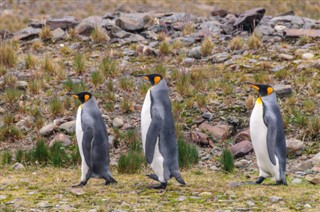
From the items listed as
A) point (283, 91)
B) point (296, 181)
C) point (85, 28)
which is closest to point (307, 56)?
point (283, 91)

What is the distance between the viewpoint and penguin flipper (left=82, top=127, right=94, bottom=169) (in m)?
7.81

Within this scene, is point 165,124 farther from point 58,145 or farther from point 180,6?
point 180,6

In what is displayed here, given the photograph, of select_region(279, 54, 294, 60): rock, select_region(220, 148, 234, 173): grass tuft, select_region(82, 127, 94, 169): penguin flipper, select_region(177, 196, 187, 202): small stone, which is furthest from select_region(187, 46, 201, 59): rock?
select_region(177, 196, 187, 202): small stone

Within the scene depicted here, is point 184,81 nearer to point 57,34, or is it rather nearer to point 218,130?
point 218,130

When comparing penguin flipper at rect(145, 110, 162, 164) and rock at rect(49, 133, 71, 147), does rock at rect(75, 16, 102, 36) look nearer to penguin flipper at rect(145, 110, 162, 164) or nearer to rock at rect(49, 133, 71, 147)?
rock at rect(49, 133, 71, 147)

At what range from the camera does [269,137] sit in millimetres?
7938

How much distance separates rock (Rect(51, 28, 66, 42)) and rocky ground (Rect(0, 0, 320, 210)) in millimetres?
27

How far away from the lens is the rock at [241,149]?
10586 millimetres

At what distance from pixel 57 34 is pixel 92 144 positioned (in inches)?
407

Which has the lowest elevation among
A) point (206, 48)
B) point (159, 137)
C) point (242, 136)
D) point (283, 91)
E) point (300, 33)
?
point (242, 136)

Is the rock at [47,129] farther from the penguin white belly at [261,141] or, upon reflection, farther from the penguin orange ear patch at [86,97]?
the penguin white belly at [261,141]

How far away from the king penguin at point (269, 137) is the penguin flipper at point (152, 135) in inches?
50.4

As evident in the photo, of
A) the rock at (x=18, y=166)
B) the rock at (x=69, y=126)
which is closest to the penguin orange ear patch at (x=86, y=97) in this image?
the rock at (x=18, y=166)

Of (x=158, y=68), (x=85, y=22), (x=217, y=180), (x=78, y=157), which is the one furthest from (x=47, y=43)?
(x=217, y=180)
